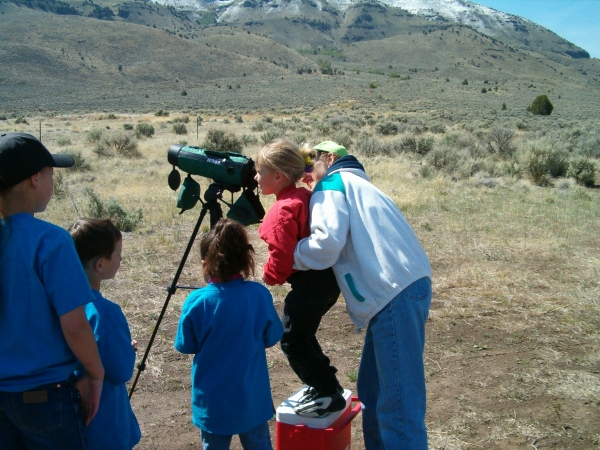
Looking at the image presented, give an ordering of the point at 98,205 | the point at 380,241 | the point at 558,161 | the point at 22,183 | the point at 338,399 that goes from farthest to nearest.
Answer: the point at 558,161 < the point at 98,205 < the point at 338,399 < the point at 380,241 < the point at 22,183

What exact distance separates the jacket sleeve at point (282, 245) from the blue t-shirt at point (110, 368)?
62cm

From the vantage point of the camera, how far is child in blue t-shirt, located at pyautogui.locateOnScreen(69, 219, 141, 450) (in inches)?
75.2

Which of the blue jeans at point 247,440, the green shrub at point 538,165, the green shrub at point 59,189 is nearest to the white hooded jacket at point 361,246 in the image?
the blue jeans at point 247,440

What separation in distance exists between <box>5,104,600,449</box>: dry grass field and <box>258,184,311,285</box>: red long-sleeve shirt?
4.75ft

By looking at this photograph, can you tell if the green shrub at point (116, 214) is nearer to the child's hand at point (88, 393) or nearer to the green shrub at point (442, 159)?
the child's hand at point (88, 393)

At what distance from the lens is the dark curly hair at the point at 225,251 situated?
2215 mm

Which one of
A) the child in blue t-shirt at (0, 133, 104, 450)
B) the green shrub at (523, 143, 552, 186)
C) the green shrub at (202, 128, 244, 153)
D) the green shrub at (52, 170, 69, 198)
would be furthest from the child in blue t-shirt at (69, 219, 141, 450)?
the green shrub at (202, 128, 244, 153)

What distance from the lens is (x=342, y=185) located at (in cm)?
230

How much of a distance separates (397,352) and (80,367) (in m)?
1.24

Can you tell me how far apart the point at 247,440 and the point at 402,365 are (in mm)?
756

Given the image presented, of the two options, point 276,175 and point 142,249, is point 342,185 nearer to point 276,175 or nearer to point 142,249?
point 276,175

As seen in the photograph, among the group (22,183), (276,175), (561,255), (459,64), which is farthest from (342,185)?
(459,64)

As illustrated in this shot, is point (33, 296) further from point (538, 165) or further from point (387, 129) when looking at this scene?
point (387, 129)

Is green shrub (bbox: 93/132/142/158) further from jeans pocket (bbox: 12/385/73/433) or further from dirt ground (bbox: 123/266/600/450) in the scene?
jeans pocket (bbox: 12/385/73/433)
